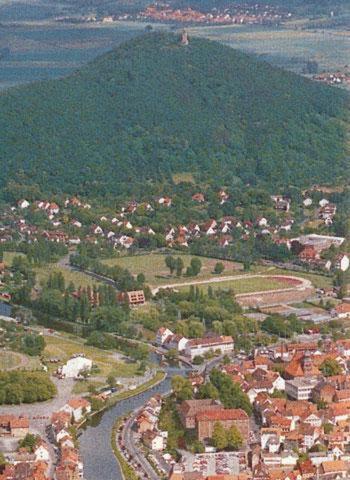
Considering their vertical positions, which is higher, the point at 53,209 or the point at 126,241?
the point at 126,241

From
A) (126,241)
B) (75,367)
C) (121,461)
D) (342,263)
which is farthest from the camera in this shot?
(126,241)

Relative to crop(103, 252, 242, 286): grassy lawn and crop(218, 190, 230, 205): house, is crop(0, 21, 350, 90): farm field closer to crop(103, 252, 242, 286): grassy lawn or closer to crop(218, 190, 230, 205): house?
crop(218, 190, 230, 205): house

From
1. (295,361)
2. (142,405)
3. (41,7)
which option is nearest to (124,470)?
(142,405)

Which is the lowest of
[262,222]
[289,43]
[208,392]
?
[289,43]

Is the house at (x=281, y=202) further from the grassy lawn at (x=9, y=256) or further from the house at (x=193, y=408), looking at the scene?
the house at (x=193, y=408)

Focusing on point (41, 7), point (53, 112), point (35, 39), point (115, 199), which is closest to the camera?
point (115, 199)

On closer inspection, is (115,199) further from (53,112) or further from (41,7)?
(41,7)

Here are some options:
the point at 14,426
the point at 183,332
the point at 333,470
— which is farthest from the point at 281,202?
the point at 333,470

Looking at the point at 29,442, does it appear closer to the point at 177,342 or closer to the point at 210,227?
the point at 177,342
